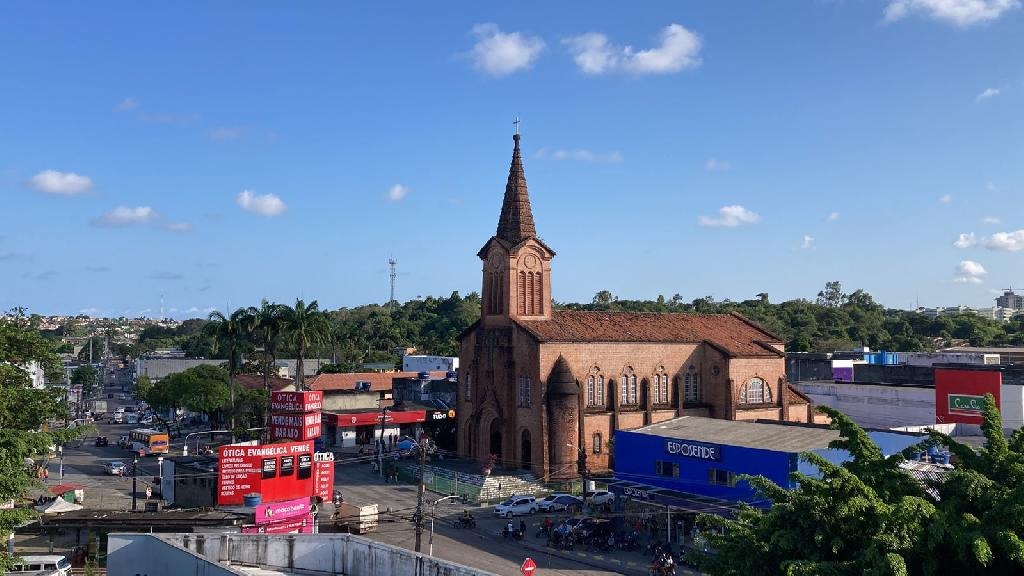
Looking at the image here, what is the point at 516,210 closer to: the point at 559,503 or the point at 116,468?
the point at 559,503

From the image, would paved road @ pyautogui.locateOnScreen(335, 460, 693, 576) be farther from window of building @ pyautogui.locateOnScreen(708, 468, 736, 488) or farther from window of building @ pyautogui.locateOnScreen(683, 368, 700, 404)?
window of building @ pyautogui.locateOnScreen(683, 368, 700, 404)

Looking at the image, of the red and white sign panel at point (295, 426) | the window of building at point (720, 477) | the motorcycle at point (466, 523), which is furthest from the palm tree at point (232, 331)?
the window of building at point (720, 477)

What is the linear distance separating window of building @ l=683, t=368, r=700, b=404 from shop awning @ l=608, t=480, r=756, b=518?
52.4ft

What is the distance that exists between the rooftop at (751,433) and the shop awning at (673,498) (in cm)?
274

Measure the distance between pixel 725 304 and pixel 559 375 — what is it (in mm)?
122330

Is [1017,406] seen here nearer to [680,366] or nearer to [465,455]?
Answer: [680,366]

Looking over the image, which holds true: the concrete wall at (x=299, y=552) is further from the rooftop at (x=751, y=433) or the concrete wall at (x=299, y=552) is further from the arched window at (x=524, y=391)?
the arched window at (x=524, y=391)

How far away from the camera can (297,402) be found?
47.0 metres

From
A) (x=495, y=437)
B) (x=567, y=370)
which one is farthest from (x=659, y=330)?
(x=495, y=437)

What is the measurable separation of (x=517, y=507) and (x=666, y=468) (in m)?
7.83

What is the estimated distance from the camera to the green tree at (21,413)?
72.9 ft

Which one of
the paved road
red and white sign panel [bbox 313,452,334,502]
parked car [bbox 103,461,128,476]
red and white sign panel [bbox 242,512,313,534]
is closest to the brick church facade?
the paved road

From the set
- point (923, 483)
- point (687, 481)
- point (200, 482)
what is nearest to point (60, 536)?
point (200, 482)

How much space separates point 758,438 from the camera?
1651 inches
